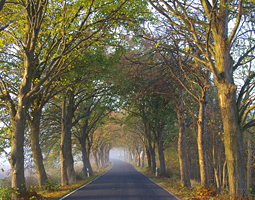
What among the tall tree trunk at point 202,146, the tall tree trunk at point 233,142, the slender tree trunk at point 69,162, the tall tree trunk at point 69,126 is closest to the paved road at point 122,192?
the tall tree trunk at point 202,146

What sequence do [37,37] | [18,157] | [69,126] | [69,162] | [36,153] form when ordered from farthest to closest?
1. [69,162]
2. [69,126]
3. [36,153]
4. [37,37]
5. [18,157]

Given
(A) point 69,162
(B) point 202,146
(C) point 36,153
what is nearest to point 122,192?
(B) point 202,146

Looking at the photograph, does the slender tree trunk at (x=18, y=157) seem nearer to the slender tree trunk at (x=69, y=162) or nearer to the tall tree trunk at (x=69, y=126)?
the tall tree trunk at (x=69, y=126)

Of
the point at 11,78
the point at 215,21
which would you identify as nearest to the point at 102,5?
the point at 215,21

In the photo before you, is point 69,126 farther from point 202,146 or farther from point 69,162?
point 202,146

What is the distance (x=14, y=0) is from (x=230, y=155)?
11.8 metres

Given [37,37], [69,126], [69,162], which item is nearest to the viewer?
[37,37]

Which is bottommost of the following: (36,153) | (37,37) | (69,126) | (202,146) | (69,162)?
(69,162)

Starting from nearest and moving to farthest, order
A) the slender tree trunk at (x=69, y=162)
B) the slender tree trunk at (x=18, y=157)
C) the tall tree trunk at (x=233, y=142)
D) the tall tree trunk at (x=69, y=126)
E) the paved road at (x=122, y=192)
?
the tall tree trunk at (x=233, y=142), the slender tree trunk at (x=18, y=157), the paved road at (x=122, y=192), the tall tree trunk at (x=69, y=126), the slender tree trunk at (x=69, y=162)

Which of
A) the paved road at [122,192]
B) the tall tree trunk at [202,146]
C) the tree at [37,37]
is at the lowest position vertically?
the paved road at [122,192]

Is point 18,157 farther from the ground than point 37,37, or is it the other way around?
point 37,37

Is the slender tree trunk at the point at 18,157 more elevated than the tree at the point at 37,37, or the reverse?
the tree at the point at 37,37

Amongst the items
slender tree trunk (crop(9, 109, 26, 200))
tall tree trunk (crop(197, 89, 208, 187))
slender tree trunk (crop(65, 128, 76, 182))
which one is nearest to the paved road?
tall tree trunk (crop(197, 89, 208, 187))

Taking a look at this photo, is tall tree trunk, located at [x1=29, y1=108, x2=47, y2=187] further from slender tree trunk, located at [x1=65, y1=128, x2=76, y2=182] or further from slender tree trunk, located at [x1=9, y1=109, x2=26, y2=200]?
slender tree trunk, located at [x1=65, y1=128, x2=76, y2=182]
